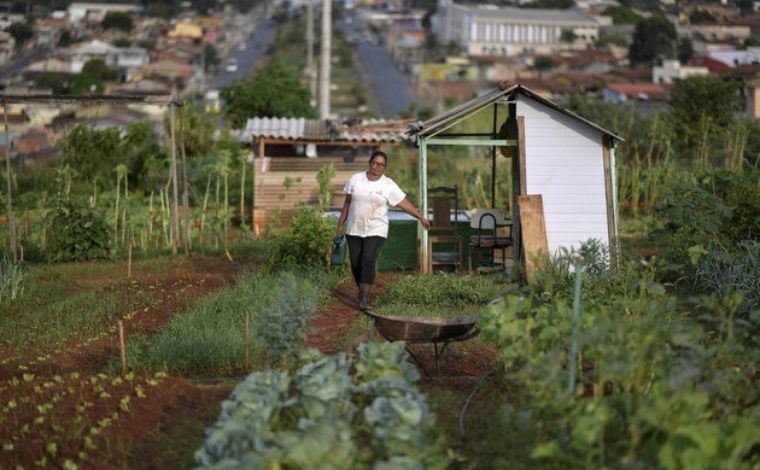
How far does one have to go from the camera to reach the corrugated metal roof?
913 inches

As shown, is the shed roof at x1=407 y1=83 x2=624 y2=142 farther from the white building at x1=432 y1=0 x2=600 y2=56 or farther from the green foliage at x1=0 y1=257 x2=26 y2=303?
the white building at x1=432 y1=0 x2=600 y2=56

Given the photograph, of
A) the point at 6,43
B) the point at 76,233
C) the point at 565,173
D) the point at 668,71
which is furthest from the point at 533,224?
the point at 668,71

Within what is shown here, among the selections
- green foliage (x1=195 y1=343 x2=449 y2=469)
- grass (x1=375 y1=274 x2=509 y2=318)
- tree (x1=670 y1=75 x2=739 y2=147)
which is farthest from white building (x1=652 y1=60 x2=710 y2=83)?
green foliage (x1=195 y1=343 x2=449 y2=469)

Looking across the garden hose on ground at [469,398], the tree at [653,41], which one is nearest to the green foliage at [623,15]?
the tree at [653,41]

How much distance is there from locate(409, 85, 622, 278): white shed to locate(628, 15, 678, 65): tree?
64823 millimetres

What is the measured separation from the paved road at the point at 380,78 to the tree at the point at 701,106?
18.9m

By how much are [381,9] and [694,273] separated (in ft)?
524

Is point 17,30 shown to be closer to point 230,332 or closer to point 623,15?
point 230,332

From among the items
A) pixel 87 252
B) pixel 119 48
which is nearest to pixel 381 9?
pixel 119 48

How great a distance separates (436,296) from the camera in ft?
41.3

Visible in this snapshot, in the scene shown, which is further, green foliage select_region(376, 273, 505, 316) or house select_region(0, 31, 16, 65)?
house select_region(0, 31, 16, 65)

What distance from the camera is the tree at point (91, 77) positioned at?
5312 centimetres

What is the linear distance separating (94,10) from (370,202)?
9307 centimetres

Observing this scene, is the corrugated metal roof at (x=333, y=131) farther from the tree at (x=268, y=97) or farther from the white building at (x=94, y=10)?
the white building at (x=94, y=10)
